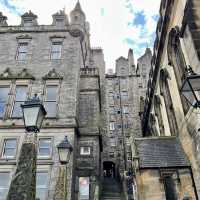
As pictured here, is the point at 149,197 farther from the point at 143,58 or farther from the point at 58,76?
the point at 143,58

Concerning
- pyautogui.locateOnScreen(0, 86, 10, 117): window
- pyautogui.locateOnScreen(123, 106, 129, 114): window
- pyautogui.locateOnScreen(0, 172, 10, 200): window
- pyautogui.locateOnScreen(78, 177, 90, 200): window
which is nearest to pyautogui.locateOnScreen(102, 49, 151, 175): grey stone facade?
pyautogui.locateOnScreen(123, 106, 129, 114): window

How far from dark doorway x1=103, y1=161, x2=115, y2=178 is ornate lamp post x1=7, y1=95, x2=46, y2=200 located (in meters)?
35.0

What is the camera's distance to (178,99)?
13.7 meters

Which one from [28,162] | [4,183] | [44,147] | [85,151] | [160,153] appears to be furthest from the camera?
[85,151]

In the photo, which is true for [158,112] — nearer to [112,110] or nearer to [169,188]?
[169,188]

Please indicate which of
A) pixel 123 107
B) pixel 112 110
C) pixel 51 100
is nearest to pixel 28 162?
pixel 51 100

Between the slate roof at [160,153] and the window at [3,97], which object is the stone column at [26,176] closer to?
the slate roof at [160,153]

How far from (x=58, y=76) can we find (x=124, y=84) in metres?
28.8

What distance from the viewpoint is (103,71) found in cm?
4834

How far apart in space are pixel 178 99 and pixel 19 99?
12.2 m

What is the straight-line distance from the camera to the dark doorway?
133 ft

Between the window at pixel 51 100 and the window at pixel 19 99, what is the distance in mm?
1787

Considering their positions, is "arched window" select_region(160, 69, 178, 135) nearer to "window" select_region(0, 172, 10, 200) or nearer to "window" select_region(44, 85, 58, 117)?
"window" select_region(44, 85, 58, 117)

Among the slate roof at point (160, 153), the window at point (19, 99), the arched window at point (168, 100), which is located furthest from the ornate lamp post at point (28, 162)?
the window at point (19, 99)
